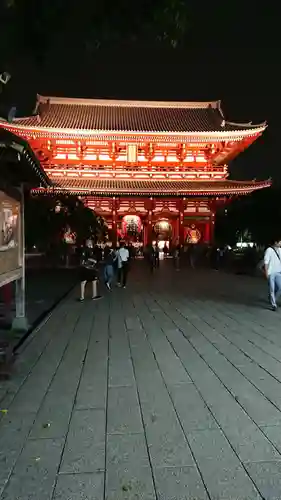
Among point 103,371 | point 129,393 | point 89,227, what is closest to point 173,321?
point 103,371

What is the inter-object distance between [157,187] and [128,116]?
26.4ft

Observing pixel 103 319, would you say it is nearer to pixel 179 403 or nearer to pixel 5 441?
pixel 179 403

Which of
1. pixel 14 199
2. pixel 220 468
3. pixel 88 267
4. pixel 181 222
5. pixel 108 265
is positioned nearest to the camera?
→ pixel 220 468

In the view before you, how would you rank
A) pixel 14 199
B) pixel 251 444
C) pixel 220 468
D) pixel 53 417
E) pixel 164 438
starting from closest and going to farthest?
1. pixel 220 468
2. pixel 251 444
3. pixel 164 438
4. pixel 53 417
5. pixel 14 199

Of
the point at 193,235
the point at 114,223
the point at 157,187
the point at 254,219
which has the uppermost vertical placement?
the point at 157,187

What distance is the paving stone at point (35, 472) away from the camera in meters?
3.04

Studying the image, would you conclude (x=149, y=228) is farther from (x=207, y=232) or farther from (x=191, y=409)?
(x=191, y=409)

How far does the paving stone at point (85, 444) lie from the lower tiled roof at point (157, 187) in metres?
27.3

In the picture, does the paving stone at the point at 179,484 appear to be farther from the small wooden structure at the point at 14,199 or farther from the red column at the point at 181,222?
the red column at the point at 181,222

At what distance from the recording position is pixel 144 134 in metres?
32.3

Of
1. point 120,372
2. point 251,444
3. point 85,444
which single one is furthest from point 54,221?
point 251,444

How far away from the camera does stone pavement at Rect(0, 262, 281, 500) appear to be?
3180mm

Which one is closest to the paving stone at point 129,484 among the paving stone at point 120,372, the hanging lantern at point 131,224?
the paving stone at point 120,372

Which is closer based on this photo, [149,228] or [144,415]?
[144,415]
